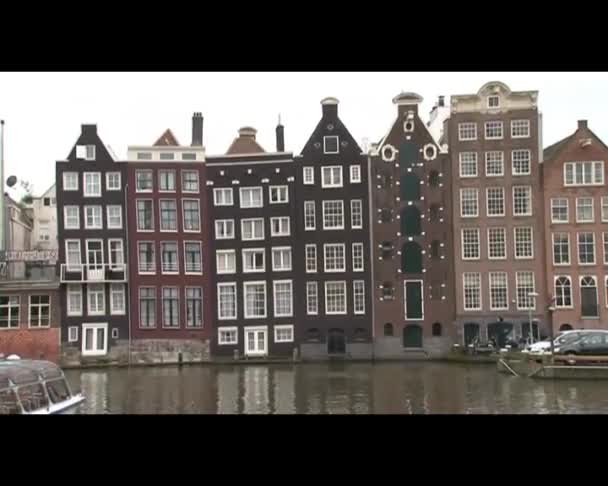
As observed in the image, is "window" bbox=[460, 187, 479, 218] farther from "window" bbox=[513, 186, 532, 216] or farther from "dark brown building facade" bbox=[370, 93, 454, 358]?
"window" bbox=[513, 186, 532, 216]

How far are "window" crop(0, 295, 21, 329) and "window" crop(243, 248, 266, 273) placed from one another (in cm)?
1314

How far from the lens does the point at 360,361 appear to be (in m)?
45.2

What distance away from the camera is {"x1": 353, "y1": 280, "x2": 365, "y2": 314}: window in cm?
4625

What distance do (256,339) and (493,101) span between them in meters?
19.4

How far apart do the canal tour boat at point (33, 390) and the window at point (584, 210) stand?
32.5m

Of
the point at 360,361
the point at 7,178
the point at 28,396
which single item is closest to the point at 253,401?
the point at 28,396

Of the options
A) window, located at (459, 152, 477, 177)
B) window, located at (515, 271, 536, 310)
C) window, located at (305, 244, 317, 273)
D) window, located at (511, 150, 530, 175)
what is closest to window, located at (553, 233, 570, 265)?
window, located at (515, 271, 536, 310)

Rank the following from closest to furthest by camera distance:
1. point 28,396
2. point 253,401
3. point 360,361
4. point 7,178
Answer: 1. point 28,396
2. point 253,401
3. point 360,361
4. point 7,178

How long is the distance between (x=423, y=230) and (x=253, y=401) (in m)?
Result: 22.3
